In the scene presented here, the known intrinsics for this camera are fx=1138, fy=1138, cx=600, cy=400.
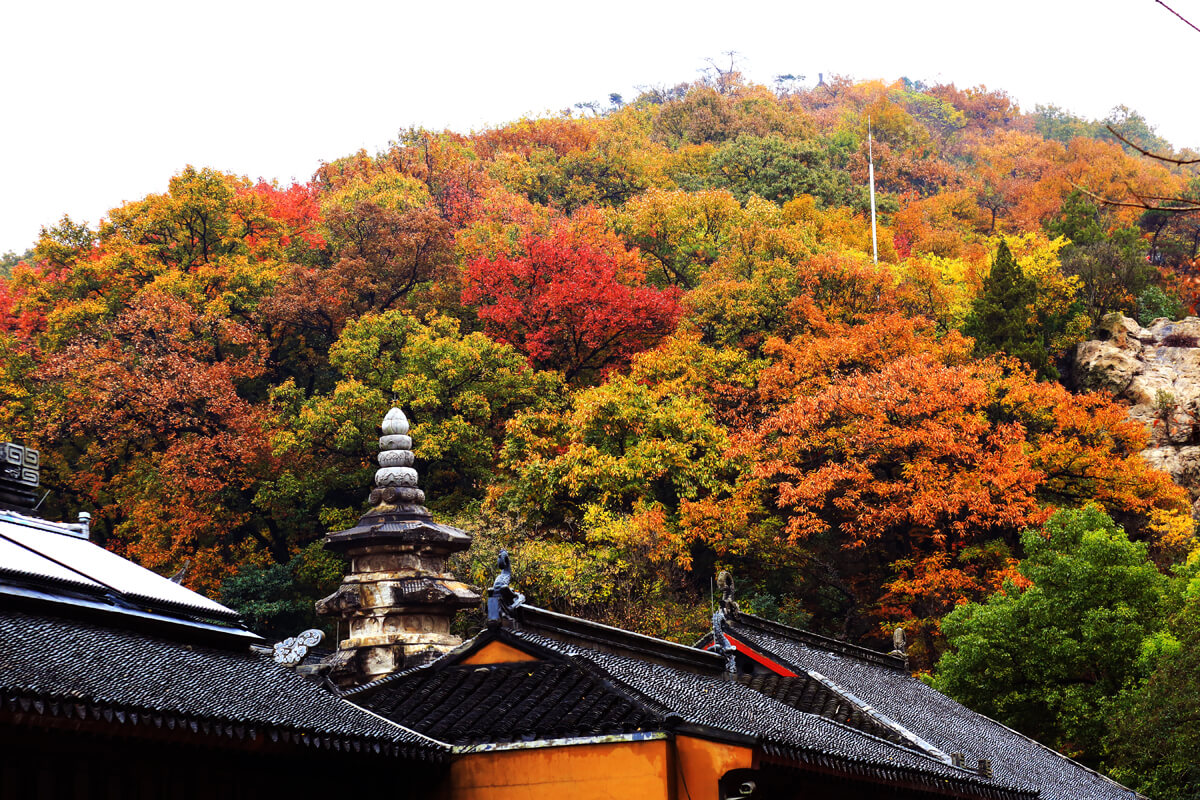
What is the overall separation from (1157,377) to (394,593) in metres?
35.6

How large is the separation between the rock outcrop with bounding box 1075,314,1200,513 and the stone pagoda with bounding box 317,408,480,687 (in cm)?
2979

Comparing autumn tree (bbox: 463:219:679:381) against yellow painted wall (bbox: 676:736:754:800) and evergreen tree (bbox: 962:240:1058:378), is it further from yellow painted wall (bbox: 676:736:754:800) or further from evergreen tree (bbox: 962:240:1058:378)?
yellow painted wall (bbox: 676:736:754:800)

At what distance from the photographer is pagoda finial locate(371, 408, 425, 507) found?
51.9 feet

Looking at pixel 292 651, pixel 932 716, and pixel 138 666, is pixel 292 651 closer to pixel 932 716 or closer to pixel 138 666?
pixel 138 666

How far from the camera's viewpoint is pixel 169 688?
7.75 meters

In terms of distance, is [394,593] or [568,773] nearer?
[568,773]

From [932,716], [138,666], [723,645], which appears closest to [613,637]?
[723,645]

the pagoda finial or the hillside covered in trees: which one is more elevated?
the hillside covered in trees

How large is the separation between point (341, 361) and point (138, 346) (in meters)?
6.58

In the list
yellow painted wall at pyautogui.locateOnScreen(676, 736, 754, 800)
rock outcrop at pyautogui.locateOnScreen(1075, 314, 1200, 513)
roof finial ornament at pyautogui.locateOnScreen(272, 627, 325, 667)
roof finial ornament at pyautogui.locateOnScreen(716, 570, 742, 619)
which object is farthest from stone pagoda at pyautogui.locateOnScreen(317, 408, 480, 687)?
rock outcrop at pyautogui.locateOnScreen(1075, 314, 1200, 513)

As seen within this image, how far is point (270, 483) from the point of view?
35469mm

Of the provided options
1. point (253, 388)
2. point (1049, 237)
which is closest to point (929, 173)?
point (1049, 237)

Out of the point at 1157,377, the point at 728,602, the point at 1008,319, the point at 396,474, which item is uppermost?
the point at 1008,319

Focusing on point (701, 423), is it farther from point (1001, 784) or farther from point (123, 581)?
point (123, 581)
